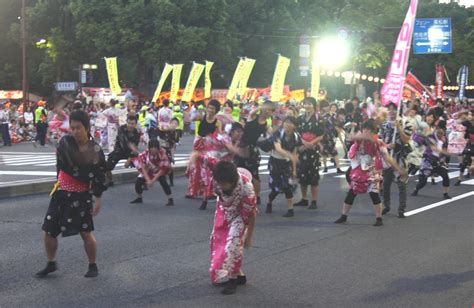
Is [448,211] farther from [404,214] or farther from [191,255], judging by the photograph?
[191,255]

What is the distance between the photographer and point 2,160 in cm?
1967

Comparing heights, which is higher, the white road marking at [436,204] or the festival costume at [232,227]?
the festival costume at [232,227]

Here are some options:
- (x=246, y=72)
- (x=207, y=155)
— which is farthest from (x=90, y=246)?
(x=246, y=72)

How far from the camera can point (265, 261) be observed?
23.0 ft

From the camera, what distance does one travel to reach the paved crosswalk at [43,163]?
1571 cm

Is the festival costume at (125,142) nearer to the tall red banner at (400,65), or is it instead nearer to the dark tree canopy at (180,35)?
the tall red banner at (400,65)

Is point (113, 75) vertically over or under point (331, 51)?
under

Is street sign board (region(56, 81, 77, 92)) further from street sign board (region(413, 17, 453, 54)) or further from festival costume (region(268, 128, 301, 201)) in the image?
festival costume (region(268, 128, 301, 201))

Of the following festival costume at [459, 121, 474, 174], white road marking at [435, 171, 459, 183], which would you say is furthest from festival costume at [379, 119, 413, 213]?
white road marking at [435, 171, 459, 183]

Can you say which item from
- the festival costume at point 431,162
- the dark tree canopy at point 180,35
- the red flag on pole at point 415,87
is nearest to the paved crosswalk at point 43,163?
the festival costume at point 431,162

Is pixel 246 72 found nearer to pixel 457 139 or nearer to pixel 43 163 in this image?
pixel 43 163

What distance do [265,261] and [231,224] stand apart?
129cm

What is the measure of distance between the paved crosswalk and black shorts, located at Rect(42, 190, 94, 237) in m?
9.37

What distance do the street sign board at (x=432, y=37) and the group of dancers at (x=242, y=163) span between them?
1856cm
